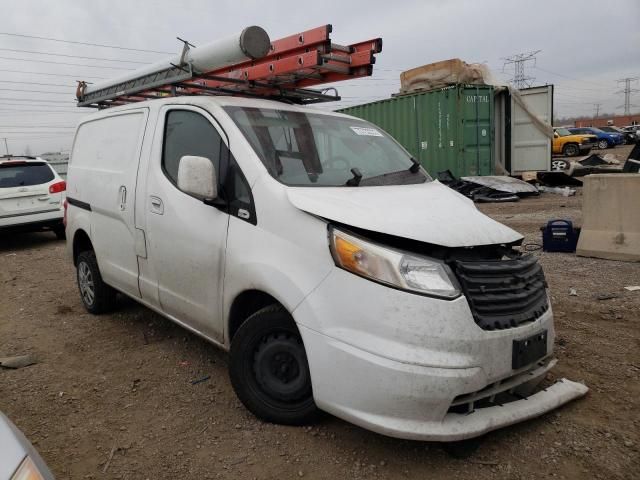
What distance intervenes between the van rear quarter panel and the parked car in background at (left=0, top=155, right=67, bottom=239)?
464cm

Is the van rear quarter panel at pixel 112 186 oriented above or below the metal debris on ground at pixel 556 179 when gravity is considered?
above

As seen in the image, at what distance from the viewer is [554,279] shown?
526 centimetres

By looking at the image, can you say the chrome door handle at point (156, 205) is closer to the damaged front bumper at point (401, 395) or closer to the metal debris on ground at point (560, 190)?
the damaged front bumper at point (401, 395)

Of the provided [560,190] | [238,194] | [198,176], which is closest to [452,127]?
[560,190]

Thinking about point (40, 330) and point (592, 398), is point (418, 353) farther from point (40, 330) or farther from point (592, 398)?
point (40, 330)

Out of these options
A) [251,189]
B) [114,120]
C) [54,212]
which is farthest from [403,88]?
[251,189]

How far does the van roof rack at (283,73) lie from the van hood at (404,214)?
1043 mm

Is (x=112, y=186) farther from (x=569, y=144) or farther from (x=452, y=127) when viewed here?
(x=569, y=144)

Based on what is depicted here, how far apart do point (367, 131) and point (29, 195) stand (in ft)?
23.8

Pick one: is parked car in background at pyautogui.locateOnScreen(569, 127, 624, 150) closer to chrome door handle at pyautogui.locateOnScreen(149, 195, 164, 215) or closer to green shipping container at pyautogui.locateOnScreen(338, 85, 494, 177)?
green shipping container at pyautogui.locateOnScreen(338, 85, 494, 177)

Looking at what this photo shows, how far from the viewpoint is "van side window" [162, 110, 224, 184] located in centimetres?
306

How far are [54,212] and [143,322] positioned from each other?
18.0 ft

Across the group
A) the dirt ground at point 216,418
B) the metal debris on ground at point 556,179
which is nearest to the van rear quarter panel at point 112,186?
the dirt ground at point 216,418

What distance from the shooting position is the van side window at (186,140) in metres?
3.06
